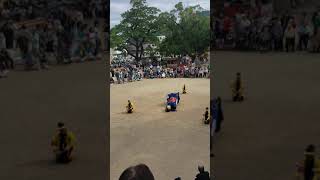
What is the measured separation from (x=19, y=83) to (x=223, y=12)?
346 cm

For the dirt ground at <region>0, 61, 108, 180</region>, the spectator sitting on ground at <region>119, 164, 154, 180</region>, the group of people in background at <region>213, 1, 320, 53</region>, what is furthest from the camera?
the group of people in background at <region>213, 1, 320, 53</region>

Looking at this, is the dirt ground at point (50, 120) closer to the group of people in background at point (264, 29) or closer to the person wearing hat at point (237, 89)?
the person wearing hat at point (237, 89)

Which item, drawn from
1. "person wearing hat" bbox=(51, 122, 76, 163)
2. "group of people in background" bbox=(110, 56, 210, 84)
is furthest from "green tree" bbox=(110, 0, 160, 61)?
"person wearing hat" bbox=(51, 122, 76, 163)

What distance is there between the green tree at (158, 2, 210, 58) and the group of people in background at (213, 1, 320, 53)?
53.0ft

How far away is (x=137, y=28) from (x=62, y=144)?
19.7 metres

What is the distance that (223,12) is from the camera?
24.9 ft

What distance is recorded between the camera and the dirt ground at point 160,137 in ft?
21.5

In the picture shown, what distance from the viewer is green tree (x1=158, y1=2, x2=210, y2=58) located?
24.4 metres

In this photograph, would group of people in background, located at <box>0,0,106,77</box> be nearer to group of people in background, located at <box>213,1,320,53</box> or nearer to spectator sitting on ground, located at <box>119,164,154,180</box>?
group of people in background, located at <box>213,1,320,53</box>

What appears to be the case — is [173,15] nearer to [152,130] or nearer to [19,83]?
[152,130]

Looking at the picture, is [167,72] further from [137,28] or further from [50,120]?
[50,120]

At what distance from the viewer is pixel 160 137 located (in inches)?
324

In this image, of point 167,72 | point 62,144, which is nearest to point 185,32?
point 167,72

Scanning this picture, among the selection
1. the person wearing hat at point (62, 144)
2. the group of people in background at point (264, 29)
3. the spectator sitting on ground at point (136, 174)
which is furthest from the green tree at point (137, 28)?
the spectator sitting on ground at point (136, 174)
